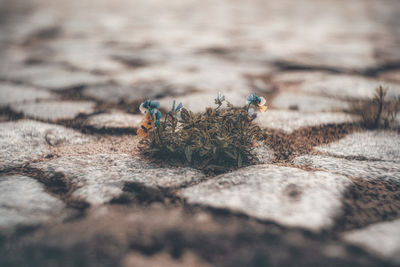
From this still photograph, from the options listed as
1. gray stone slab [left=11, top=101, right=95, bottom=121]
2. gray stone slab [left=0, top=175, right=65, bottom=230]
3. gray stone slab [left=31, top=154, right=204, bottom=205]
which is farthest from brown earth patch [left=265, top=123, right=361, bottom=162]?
gray stone slab [left=11, top=101, right=95, bottom=121]

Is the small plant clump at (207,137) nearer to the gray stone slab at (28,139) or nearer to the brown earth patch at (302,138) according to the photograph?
the brown earth patch at (302,138)

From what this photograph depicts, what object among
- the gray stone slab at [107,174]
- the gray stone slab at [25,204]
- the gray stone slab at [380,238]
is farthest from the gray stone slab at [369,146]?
the gray stone slab at [25,204]

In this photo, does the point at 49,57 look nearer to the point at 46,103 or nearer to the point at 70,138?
the point at 46,103

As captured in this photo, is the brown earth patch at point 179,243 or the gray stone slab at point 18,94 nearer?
the brown earth patch at point 179,243

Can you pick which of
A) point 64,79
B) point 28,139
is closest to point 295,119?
point 28,139

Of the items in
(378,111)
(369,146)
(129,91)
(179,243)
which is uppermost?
(129,91)

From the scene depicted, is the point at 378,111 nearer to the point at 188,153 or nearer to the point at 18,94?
the point at 188,153
